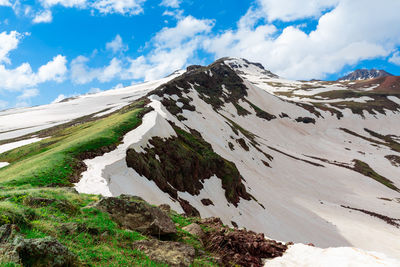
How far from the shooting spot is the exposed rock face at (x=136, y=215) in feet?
36.2

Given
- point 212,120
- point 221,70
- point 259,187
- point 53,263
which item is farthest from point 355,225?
point 221,70

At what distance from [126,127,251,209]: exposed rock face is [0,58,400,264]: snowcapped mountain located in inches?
6.7

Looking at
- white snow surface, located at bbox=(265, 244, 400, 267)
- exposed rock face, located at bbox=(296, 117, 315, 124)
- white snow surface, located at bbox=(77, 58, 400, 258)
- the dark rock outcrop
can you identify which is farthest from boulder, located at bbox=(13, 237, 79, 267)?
exposed rock face, located at bbox=(296, 117, 315, 124)

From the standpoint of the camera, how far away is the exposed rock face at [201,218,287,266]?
11.8 metres

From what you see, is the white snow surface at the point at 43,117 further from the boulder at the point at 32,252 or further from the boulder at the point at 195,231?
the boulder at the point at 32,252

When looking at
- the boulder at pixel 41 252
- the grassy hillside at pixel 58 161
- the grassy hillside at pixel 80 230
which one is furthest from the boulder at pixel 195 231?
the grassy hillside at pixel 58 161

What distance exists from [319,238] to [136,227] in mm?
38626

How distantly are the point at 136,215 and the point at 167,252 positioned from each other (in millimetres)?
3044

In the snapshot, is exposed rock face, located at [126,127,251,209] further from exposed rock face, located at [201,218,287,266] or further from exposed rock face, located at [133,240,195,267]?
exposed rock face, located at [133,240,195,267]

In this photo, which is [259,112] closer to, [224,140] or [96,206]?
[224,140]

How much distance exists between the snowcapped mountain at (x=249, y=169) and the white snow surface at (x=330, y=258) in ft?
46.2

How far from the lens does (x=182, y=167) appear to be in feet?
115

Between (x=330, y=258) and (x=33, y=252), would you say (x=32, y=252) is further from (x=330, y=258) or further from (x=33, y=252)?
(x=330, y=258)

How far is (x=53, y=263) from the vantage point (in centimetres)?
607
